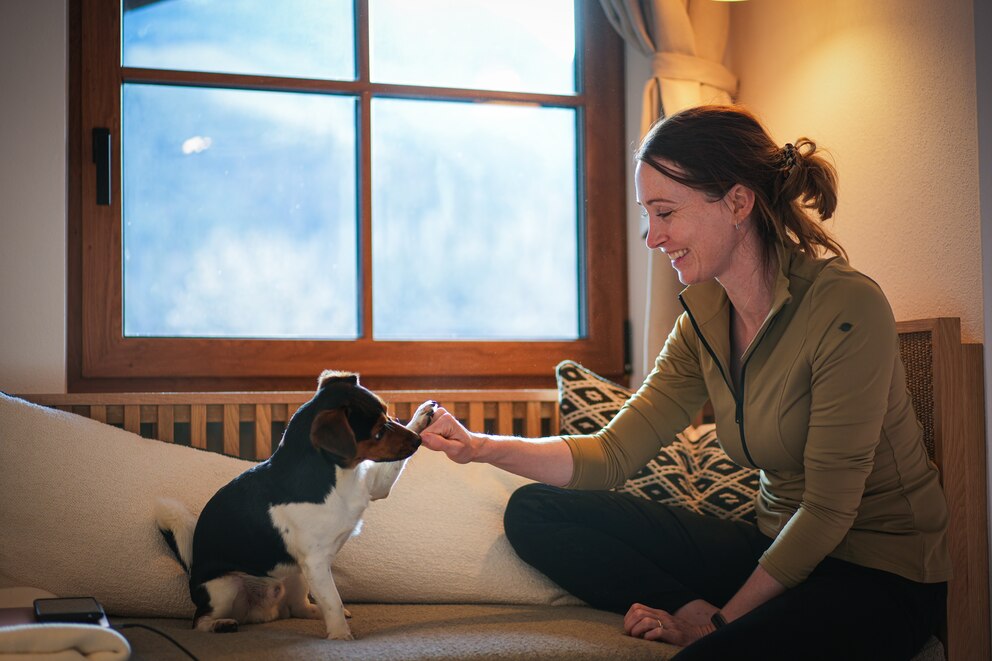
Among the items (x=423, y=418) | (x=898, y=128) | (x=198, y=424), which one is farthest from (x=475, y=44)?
(x=423, y=418)

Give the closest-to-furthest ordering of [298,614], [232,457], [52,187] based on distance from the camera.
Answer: [298,614], [232,457], [52,187]

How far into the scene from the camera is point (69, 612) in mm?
1255

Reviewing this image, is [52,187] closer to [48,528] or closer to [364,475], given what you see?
[48,528]

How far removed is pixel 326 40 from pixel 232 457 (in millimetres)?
1175

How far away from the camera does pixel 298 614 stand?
1651mm

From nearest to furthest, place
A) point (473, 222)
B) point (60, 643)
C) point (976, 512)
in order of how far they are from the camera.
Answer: point (60, 643) → point (976, 512) → point (473, 222)

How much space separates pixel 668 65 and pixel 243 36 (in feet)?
3.67

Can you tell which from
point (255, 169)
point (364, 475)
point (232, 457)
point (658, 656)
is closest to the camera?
point (658, 656)

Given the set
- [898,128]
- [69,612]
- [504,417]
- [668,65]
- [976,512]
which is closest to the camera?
[69,612]

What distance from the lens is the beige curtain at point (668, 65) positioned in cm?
232

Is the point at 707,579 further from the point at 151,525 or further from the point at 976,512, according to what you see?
the point at 151,525

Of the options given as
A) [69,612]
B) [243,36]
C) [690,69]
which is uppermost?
[243,36]

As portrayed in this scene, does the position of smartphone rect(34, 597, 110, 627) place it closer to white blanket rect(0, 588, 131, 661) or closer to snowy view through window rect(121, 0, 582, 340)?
white blanket rect(0, 588, 131, 661)

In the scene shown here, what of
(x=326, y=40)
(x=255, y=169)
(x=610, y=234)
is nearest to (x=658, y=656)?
(x=610, y=234)
